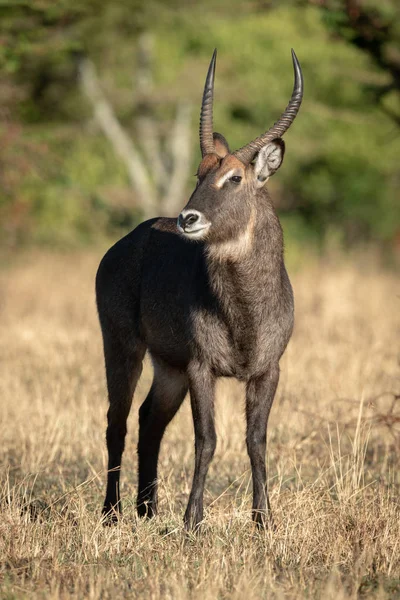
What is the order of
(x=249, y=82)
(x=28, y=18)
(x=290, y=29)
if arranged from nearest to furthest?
(x=28, y=18) < (x=249, y=82) < (x=290, y=29)

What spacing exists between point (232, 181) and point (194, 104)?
1820 centimetres

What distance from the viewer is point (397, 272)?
22.8 m

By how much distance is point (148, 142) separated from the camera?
2652 cm

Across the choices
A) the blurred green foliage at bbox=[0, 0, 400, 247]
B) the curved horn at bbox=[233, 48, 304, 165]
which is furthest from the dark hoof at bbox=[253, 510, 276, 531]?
the blurred green foliage at bbox=[0, 0, 400, 247]

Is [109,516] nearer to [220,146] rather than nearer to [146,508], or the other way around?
[146,508]

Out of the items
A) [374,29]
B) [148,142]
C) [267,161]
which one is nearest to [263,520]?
[267,161]

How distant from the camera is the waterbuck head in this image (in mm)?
5820

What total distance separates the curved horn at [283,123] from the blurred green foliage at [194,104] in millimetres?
3292

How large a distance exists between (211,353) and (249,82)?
16723 mm

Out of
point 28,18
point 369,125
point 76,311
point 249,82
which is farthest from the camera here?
point 369,125

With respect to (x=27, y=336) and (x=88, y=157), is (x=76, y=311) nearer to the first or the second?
(x=27, y=336)

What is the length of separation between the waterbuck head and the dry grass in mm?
1432

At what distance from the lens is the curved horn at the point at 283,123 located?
5920 mm

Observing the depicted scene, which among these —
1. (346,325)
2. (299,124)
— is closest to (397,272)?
(299,124)
